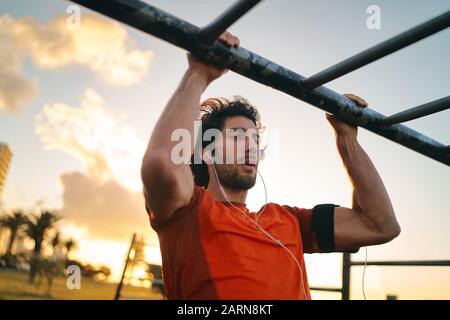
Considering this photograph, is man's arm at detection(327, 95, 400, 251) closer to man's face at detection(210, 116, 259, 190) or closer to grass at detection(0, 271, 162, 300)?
man's face at detection(210, 116, 259, 190)

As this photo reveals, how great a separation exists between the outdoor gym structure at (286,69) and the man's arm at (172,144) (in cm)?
19

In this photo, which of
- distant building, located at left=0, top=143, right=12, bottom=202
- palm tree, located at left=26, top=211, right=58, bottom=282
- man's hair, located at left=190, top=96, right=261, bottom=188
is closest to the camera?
man's hair, located at left=190, top=96, right=261, bottom=188

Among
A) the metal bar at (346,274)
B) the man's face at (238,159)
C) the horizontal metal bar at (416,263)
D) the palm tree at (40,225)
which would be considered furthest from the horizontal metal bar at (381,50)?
the palm tree at (40,225)

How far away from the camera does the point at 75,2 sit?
92cm

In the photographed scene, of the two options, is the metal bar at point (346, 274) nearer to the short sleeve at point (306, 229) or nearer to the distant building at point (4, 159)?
the short sleeve at point (306, 229)

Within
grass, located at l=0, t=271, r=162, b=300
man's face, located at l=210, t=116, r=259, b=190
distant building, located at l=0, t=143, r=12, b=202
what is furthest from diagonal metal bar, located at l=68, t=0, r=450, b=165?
distant building, located at l=0, t=143, r=12, b=202

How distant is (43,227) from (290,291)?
3043 cm

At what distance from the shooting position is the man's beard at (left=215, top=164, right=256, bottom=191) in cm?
197

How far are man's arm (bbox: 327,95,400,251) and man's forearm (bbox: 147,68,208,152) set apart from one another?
867 millimetres

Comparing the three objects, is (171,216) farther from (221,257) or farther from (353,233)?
(353,233)

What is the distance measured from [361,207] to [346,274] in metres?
1.90

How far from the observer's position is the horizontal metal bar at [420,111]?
52.6 inches

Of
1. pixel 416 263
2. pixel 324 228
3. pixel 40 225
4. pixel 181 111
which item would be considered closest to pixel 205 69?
pixel 181 111
